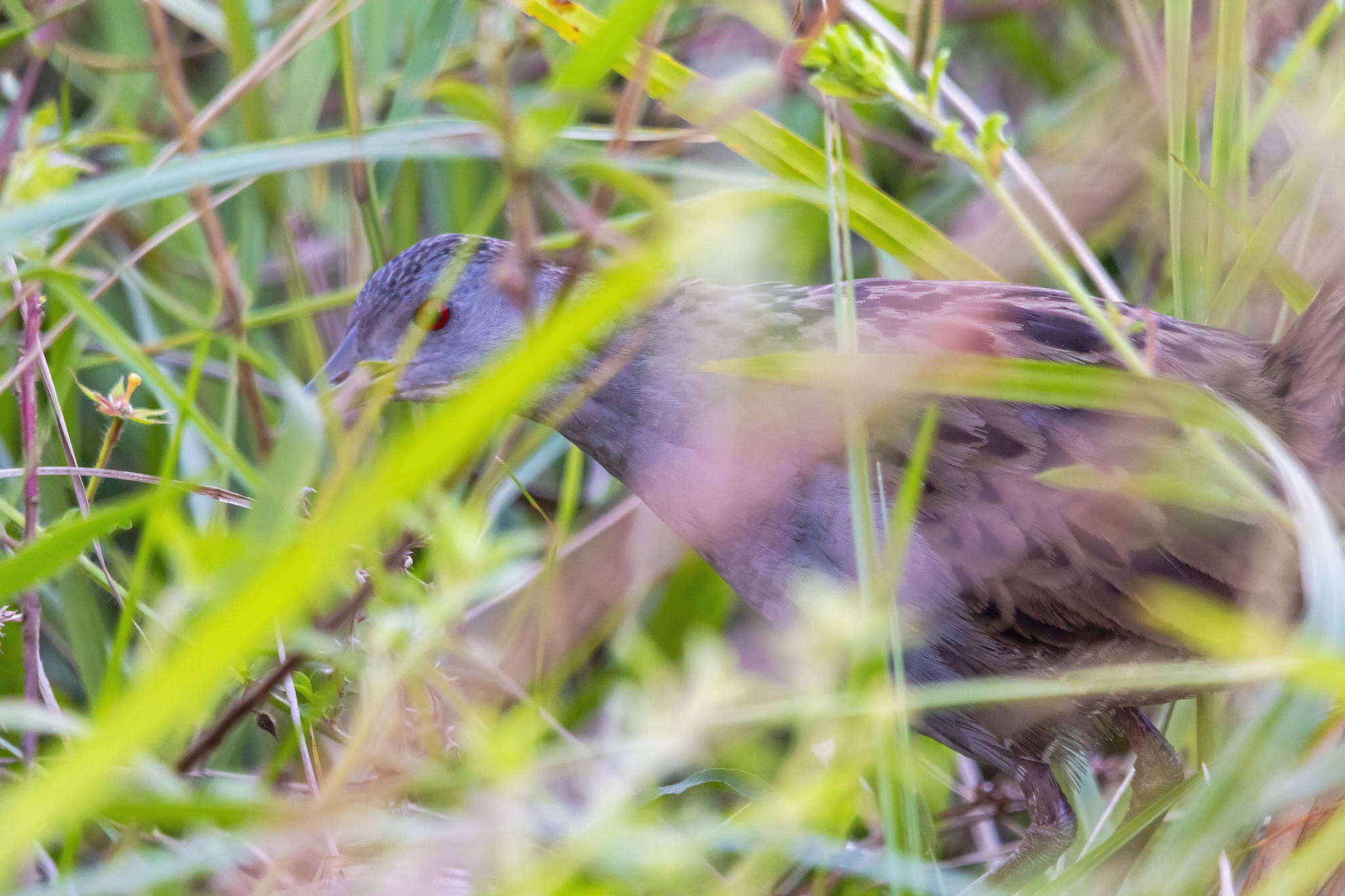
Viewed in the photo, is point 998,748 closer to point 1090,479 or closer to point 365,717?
point 1090,479

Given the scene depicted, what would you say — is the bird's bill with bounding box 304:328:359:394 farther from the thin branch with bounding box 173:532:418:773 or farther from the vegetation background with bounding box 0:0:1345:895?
the thin branch with bounding box 173:532:418:773

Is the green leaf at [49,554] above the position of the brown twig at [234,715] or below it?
above

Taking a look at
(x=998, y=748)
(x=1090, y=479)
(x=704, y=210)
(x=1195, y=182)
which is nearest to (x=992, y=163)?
(x=1090, y=479)

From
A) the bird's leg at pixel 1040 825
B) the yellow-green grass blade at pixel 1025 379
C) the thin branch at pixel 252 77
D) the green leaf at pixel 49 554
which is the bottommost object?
the bird's leg at pixel 1040 825

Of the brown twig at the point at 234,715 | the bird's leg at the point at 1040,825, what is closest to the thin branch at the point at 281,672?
the brown twig at the point at 234,715

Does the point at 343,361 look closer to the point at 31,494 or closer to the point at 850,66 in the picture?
the point at 31,494

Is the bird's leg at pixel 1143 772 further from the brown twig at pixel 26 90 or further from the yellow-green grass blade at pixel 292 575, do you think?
the brown twig at pixel 26 90

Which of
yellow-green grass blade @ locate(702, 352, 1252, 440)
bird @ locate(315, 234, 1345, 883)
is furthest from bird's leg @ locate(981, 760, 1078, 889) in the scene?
yellow-green grass blade @ locate(702, 352, 1252, 440)
